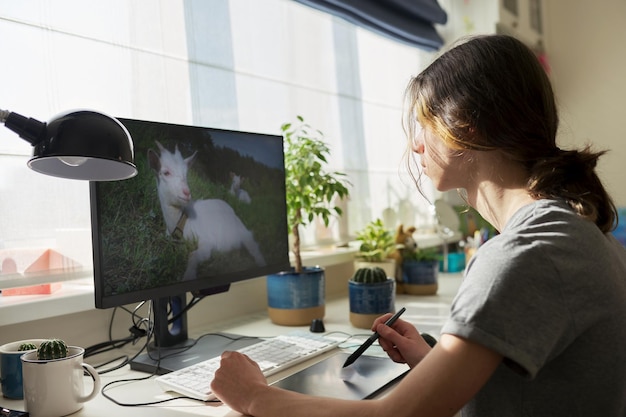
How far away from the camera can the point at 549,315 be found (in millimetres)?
667

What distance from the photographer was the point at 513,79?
0.86 m

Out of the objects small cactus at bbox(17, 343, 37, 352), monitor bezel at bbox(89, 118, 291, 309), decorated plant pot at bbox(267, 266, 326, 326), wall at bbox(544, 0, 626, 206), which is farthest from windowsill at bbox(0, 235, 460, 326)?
wall at bbox(544, 0, 626, 206)

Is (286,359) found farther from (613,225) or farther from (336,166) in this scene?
(336,166)

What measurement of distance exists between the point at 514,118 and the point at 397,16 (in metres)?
1.85

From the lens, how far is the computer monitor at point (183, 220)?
1.06m

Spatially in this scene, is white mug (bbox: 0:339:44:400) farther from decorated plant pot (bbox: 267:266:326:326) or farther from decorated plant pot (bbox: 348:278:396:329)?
decorated plant pot (bbox: 348:278:396:329)

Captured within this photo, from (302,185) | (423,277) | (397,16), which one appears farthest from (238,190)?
(397,16)

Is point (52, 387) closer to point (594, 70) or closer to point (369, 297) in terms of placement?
point (369, 297)

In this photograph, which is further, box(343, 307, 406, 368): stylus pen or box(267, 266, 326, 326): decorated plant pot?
box(267, 266, 326, 326): decorated plant pot

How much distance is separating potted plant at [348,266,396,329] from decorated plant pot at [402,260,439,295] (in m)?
0.48

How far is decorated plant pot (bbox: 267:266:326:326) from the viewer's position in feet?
5.10

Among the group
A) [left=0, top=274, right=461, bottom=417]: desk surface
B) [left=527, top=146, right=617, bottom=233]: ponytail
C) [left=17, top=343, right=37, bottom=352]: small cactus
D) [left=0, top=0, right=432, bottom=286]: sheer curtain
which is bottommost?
[left=0, top=274, right=461, bottom=417]: desk surface

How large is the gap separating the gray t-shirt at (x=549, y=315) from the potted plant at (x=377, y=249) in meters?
1.23

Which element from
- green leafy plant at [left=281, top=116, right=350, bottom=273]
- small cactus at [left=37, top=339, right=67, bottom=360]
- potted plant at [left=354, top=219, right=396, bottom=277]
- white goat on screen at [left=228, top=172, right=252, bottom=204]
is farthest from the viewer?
potted plant at [left=354, top=219, right=396, bottom=277]
